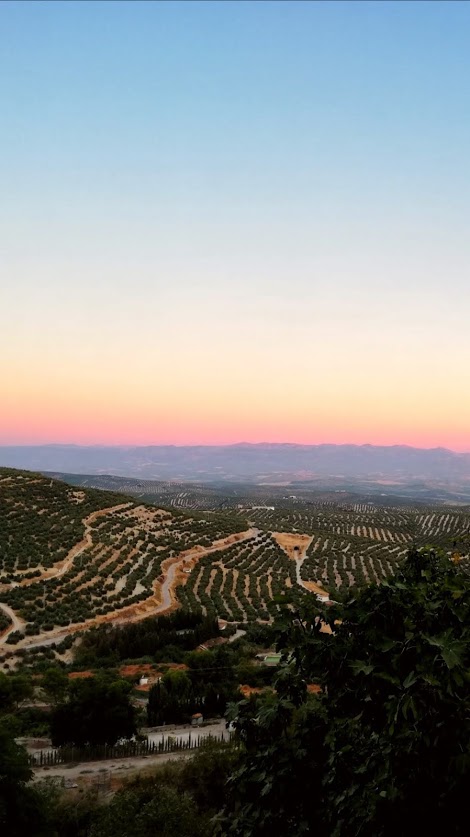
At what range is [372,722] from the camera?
5379 mm

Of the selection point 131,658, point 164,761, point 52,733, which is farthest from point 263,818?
point 131,658

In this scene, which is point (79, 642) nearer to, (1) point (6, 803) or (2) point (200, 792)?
(2) point (200, 792)

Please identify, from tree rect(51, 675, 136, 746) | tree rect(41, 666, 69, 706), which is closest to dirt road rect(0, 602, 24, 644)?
tree rect(41, 666, 69, 706)

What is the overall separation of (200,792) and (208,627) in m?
20.9

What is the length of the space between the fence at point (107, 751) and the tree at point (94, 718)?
406 millimetres

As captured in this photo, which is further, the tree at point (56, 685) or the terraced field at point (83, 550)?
the terraced field at point (83, 550)

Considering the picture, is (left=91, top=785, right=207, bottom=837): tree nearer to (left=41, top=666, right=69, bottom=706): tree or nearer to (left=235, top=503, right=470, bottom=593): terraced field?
(left=41, top=666, right=69, bottom=706): tree

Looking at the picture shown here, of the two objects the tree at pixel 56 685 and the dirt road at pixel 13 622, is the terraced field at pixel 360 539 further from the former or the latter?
the dirt road at pixel 13 622

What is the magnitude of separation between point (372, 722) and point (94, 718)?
52.7 ft

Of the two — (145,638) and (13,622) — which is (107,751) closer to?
(145,638)

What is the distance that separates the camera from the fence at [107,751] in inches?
669

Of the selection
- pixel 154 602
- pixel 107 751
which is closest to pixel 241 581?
pixel 154 602

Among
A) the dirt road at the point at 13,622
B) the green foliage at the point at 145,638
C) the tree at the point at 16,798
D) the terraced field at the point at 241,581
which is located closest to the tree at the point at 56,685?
the green foliage at the point at 145,638

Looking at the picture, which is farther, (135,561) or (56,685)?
(135,561)
